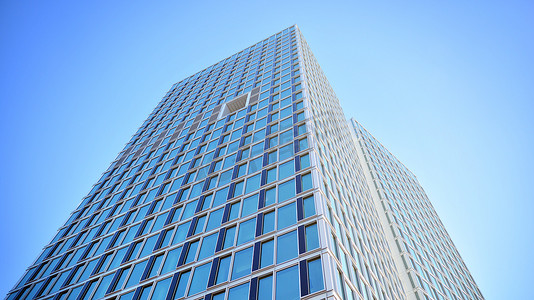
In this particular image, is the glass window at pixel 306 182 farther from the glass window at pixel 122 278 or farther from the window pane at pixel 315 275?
the glass window at pixel 122 278

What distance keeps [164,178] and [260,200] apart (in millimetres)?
18953

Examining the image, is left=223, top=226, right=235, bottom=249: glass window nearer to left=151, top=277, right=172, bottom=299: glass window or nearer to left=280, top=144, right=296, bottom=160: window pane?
left=151, top=277, right=172, bottom=299: glass window

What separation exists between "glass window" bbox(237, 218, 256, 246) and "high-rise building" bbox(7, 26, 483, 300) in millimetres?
109

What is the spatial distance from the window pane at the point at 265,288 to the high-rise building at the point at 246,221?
0.08m

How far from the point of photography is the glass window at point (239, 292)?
22609 mm

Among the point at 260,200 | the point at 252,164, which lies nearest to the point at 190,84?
the point at 252,164

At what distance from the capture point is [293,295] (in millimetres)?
20828

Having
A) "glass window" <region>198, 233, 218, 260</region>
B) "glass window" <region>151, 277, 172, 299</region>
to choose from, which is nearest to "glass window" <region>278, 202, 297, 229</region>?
"glass window" <region>198, 233, 218, 260</region>

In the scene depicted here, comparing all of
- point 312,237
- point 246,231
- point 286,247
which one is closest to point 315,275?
point 312,237

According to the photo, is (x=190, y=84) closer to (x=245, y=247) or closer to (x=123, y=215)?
(x=123, y=215)

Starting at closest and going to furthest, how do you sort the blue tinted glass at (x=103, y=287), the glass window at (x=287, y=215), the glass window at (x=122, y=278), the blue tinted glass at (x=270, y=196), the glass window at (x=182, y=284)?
1. the glass window at (x=182, y=284)
2. the glass window at (x=287, y=215)
3. the blue tinted glass at (x=270, y=196)
4. the glass window at (x=122, y=278)
5. the blue tinted glass at (x=103, y=287)

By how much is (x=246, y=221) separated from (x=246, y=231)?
3.78ft

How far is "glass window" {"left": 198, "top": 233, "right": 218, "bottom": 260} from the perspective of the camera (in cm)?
2786

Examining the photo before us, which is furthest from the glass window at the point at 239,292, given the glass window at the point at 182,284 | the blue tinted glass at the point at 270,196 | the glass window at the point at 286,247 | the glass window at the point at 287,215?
A: the blue tinted glass at the point at 270,196
